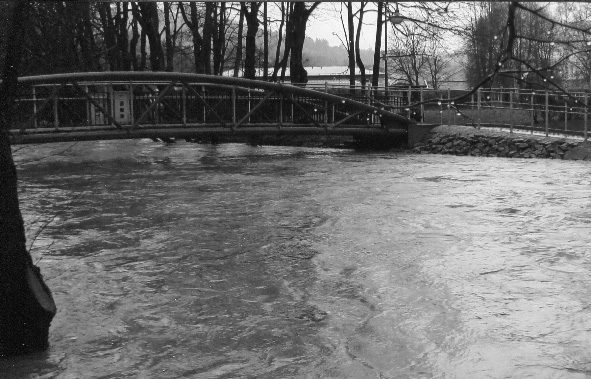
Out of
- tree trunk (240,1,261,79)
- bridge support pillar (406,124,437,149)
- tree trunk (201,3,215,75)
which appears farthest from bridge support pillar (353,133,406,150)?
tree trunk (201,3,215,75)

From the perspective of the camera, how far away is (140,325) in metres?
6.70

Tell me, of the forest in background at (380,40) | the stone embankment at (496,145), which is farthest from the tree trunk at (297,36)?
the stone embankment at (496,145)

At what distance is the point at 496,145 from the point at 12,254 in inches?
650

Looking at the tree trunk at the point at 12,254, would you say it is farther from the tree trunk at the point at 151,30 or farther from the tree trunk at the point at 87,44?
the tree trunk at the point at 151,30

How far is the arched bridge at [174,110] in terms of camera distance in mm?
18131

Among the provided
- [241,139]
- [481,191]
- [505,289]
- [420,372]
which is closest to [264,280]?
[505,289]

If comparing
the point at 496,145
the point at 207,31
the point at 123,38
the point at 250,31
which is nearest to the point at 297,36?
the point at 250,31

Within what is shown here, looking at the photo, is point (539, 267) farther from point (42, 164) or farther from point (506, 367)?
point (42, 164)

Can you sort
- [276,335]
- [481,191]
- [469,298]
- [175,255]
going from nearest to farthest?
[276,335]
[469,298]
[175,255]
[481,191]

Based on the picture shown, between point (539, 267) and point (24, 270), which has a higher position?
point (24, 270)

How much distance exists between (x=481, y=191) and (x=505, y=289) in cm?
641

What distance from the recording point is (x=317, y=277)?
26.9 feet

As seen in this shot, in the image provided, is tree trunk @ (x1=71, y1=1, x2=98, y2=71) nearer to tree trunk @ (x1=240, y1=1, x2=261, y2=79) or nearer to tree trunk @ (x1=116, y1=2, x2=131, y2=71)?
tree trunk @ (x1=116, y1=2, x2=131, y2=71)

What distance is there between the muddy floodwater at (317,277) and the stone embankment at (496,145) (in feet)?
11.1
